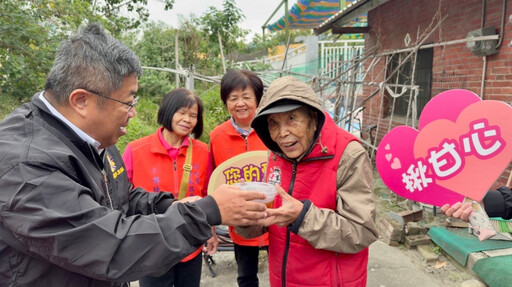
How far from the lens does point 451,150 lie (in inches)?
68.2

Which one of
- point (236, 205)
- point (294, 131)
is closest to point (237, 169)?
point (294, 131)

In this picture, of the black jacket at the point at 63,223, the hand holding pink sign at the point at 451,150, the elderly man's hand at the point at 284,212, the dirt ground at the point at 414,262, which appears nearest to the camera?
the black jacket at the point at 63,223

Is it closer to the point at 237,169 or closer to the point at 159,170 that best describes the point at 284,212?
the point at 237,169

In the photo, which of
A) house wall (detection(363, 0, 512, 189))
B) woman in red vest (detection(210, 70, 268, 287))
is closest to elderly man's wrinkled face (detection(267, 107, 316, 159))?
woman in red vest (detection(210, 70, 268, 287))

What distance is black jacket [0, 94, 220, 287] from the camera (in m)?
0.94

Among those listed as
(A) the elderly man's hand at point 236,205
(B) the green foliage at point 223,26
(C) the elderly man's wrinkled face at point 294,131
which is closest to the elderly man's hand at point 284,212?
(A) the elderly man's hand at point 236,205

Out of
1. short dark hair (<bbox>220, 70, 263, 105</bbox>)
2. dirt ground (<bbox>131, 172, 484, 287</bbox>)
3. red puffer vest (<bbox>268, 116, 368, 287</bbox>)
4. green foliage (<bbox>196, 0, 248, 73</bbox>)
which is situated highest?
green foliage (<bbox>196, 0, 248, 73</bbox>)

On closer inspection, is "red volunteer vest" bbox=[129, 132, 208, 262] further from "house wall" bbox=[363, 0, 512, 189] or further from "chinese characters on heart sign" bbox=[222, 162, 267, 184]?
"house wall" bbox=[363, 0, 512, 189]

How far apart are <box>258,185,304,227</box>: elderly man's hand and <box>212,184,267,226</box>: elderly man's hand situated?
128 millimetres

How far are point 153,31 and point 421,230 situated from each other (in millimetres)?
12925

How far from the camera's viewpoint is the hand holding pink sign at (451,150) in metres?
1.58

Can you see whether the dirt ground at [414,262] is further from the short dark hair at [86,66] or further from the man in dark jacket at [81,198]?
the short dark hair at [86,66]

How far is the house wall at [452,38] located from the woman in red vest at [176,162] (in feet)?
11.9

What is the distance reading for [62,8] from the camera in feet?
24.3
